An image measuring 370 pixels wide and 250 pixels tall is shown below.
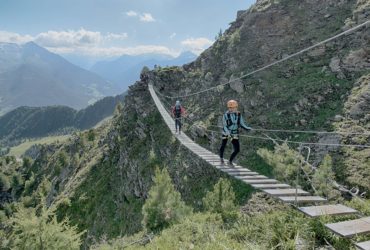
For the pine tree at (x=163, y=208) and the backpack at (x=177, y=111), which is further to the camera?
the backpack at (x=177, y=111)

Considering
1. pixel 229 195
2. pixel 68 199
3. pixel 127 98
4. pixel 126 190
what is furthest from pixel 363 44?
pixel 68 199

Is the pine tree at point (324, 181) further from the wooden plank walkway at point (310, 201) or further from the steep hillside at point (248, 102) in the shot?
the wooden plank walkway at point (310, 201)

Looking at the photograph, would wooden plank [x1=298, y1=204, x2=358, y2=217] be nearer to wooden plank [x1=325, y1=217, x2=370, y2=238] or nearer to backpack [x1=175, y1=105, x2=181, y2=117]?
wooden plank [x1=325, y1=217, x2=370, y2=238]

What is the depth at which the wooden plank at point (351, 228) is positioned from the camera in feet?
19.7

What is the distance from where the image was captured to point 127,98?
50.5 metres

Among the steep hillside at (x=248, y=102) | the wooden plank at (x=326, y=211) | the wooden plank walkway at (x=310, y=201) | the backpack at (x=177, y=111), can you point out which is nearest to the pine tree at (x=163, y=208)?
the steep hillside at (x=248, y=102)

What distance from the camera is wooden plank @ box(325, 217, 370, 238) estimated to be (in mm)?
6005

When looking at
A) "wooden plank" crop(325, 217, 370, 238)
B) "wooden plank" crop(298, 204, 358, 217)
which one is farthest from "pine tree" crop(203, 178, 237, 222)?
"wooden plank" crop(325, 217, 370, 238)

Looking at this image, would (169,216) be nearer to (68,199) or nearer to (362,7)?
(362,7)

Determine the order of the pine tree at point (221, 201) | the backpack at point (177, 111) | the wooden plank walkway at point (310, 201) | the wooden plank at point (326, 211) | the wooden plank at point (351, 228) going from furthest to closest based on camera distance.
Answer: the backpack at point (177, 111) < the pine tree at point (221, 201) < the wooden plank at point (326, 211) < the wooden plank walkway at point (310, 201) < the wooden plank at point (351, 228)

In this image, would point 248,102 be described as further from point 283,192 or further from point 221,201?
point 283,192

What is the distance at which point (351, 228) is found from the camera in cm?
625

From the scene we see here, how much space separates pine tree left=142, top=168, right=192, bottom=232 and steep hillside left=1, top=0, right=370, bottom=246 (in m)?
3.11

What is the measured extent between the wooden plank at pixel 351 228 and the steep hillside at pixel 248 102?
8865mm
